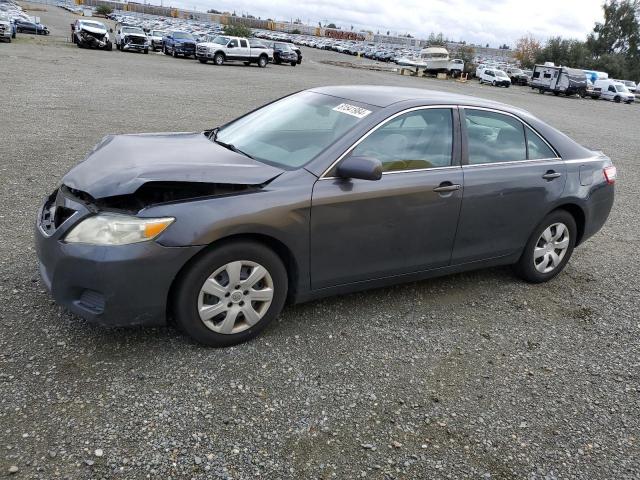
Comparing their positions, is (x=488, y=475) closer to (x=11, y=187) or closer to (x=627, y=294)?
(x=627, y=294)

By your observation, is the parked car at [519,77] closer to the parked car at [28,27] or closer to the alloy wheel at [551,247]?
the parked car at [28,27]

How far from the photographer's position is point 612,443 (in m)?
3.04

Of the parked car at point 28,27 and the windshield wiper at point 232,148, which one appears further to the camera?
the parked car at point 28,27

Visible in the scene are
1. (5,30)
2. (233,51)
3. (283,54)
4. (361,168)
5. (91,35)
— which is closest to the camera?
(361,168)

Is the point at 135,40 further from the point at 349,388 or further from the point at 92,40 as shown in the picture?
the point at 349,388

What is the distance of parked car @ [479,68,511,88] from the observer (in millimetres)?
48156

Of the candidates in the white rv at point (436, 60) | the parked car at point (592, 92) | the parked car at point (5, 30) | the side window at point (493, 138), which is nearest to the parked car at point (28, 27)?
the parked car at point (5, 30)

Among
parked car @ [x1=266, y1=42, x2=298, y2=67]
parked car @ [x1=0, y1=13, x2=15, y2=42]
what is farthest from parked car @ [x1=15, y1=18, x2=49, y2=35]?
parked car @ [x1=266, y1=42, x2=298, y2=67]

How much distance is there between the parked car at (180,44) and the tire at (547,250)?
116 feet

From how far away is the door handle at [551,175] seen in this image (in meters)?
4.60

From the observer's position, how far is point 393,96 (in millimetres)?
4176

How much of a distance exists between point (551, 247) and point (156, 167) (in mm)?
3449

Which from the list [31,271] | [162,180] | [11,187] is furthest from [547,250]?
[11,187]

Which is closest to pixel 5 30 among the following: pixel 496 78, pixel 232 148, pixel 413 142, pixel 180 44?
pixel 180 44
